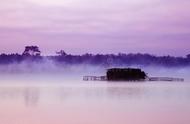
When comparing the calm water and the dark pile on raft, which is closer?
the calm water

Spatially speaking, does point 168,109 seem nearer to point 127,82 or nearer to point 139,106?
point 139,106

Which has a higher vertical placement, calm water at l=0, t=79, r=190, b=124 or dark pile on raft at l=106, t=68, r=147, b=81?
dark pile on raft at l=106, t=68, r=147, b=81

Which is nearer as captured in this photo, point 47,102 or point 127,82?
point 47,102

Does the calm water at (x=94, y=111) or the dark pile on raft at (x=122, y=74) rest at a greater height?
the dark pile on raft at (x=122, y=74)

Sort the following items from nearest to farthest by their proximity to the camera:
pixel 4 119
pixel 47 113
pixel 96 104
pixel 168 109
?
pixel 4 119
pixel 47 113
pixel 168 109
pixel 96 104

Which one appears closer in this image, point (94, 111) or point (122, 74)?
point (94, 111)

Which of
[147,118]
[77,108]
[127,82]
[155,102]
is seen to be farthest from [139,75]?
[147,118]

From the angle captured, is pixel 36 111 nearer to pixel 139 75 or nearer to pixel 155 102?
pixel 155 102

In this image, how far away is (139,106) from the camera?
128 feet

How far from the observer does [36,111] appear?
3544 centimetres

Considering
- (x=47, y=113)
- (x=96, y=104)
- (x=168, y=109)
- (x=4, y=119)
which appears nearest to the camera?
(x=4, y=119)

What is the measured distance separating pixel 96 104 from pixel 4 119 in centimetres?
1196

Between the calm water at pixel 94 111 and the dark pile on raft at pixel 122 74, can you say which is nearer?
the calm water at pixel 94 111

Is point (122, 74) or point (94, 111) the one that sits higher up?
point (122, 74)
